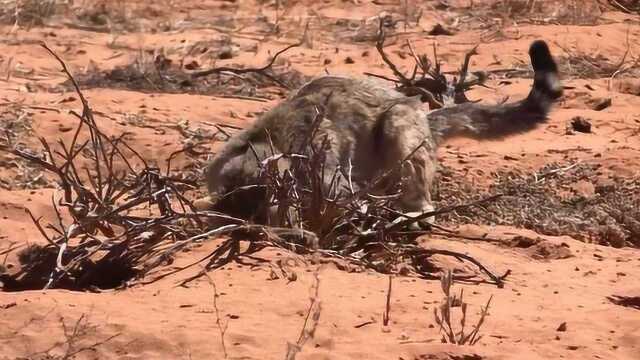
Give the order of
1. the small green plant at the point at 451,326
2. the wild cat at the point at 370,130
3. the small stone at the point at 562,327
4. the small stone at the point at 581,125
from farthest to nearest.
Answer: the small stone at the point at 581,125 < the wild cat at the point at 370,130 < the small stone at the point at 562,327 < the small green plant at the point at 451,326

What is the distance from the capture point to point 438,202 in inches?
337

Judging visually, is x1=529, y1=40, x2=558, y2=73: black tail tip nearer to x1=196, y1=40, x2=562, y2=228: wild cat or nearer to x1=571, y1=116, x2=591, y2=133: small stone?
x1=196, y1=40, x2=562, y2=228: wild cat

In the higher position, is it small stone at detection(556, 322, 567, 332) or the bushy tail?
the bushy tail

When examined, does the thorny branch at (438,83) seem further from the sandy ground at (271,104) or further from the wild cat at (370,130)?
the wild cat at (370,130)

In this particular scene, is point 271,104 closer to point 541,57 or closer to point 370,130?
Result: point 370,130

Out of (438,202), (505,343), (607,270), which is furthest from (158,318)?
(438,202)

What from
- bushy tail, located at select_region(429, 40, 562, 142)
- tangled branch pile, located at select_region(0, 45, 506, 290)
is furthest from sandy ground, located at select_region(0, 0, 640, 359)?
bushy tail, located at select_region(429, 40, 562, 142)

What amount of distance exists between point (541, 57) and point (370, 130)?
4.26 feet

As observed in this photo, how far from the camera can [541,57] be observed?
28.1 feet

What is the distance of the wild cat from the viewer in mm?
7844

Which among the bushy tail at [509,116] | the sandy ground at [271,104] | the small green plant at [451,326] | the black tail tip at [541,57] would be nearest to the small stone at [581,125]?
the sandy ground at [271,104]

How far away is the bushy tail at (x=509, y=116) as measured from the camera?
8641 mm

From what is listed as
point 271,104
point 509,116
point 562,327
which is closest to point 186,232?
point 562,327

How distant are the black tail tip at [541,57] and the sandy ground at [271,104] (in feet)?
2.82
